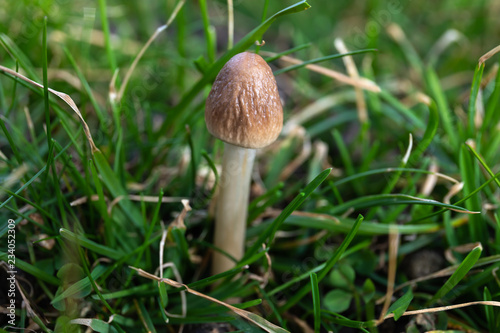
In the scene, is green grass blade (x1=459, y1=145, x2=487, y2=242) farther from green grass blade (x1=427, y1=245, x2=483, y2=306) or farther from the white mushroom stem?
the white mushroom stem

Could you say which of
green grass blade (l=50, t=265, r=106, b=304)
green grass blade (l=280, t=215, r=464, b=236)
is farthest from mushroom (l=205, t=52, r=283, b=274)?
green grass blade (l=50, t=265, r=106, b=304)

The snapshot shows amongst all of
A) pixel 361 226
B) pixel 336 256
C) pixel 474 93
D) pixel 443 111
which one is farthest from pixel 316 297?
pixel 443 111

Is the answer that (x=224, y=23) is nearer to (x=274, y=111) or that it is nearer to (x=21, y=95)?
(x=21, y=95)

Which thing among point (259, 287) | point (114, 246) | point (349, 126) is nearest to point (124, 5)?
point (349, 126)

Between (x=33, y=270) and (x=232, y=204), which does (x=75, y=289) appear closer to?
(x=33, y=270)

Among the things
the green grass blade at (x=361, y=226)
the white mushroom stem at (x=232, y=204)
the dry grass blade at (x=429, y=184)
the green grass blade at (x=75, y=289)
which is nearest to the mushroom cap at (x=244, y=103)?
the white mushroom stem at (x=232, y=204)
